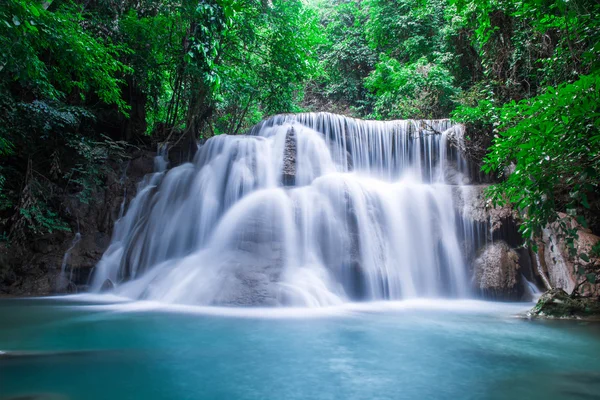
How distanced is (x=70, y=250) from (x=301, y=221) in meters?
5.27

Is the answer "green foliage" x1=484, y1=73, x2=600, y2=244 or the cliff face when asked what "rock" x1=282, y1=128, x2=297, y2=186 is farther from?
"green foliage" x1=484, y1=73, x2=600, y2=244

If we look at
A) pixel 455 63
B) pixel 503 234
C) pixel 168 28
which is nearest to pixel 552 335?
pixel 503 234

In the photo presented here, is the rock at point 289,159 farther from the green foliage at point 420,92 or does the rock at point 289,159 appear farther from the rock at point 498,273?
the green foliage at point 420,92

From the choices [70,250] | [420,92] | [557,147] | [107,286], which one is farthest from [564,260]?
[70,250]

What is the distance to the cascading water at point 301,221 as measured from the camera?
6754mm

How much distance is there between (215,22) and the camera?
9.14 meters

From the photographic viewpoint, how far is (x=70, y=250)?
865cm

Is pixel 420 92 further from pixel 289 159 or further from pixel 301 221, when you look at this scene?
pixel 301 221

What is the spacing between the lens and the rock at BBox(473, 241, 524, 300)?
24.2 feet

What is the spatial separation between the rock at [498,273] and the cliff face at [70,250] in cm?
820

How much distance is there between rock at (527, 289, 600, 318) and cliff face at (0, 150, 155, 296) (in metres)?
8.53

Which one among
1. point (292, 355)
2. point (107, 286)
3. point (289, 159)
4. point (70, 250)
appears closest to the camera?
point (292, 355)

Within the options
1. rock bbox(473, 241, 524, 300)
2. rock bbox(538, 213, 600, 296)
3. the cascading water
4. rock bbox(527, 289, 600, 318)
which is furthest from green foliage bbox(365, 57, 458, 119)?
rock bbox(527, 289, 600, 318)

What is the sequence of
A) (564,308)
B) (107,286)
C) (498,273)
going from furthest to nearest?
(107,286) < (498,273) < (564,308)
